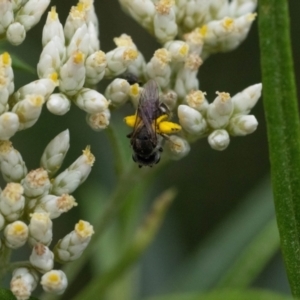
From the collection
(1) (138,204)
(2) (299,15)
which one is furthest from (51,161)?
(2) (299,15)

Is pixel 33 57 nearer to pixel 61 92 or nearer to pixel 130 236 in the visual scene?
pixel 130 236

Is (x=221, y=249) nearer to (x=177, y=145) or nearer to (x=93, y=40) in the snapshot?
(x=177, y=145)

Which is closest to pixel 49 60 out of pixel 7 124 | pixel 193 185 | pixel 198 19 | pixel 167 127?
pixel 7 124

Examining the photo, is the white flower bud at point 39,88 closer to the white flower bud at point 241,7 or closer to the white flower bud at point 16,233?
the white flower bud at point 16,233

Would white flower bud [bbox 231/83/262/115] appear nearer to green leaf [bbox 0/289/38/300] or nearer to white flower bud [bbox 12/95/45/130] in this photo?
white flower bud [bbox 12/95/45/130]

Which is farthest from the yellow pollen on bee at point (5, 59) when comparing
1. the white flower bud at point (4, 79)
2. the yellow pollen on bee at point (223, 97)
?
the yellow pollen on bee at point (223, 97)

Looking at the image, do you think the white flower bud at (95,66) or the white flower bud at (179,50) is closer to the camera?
the white flower bud at (95,66)
